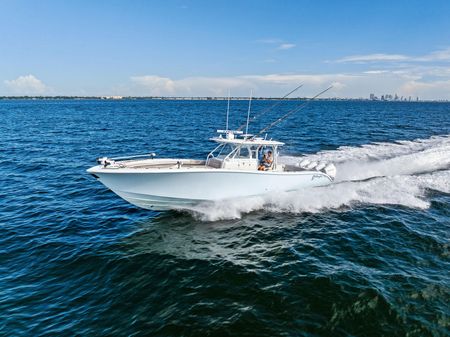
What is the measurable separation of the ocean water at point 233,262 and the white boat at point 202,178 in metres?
0.64

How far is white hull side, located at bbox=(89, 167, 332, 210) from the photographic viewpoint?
12.0 metres

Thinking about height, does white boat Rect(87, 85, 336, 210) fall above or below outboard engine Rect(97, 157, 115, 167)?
below

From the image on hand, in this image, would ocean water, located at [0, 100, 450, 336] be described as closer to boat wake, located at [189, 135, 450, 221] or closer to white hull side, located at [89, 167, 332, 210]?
boat wake, located at [189, 135, 450, 221]

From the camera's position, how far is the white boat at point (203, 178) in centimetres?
1205

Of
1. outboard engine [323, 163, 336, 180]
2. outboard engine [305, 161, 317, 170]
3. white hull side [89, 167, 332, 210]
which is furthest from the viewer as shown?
outboard engine [305, 161, 317, 170]

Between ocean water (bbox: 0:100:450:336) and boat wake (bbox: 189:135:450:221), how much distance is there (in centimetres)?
9

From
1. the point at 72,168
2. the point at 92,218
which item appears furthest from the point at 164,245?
the point at 72,168

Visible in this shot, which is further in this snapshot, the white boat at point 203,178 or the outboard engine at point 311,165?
the outboard engine at point 311,165

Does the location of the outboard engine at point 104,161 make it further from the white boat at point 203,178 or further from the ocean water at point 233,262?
the ocean water at point 233,262

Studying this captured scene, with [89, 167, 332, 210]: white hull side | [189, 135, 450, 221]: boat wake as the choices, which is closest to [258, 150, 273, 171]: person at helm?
[89, 167, 332, 210]: white hull side

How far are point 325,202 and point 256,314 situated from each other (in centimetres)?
874

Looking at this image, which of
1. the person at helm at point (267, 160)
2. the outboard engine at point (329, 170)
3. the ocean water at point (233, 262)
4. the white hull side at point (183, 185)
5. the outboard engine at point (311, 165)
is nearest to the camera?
the ocean water at point (233, 262)

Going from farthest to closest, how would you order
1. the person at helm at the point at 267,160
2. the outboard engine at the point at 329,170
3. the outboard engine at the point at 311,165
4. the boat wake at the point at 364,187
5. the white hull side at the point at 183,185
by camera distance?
the outboard engine at the point at 311,165
the outboard engine at the point at 329,170
the person at helm at the point at 267,160
the boat wake at the point at 364,187
the white hull side at the point at 183,185

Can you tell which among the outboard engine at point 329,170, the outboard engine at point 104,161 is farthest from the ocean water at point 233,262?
the outboard engine at point 104,161
